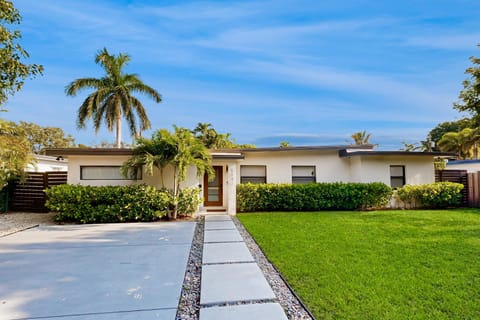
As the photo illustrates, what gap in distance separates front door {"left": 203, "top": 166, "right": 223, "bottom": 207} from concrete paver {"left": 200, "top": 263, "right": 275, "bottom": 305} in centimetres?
688

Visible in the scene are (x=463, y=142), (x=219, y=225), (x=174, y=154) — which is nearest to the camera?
(x=219, y=225)

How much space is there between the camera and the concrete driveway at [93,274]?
297 centimetres

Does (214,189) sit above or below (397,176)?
below

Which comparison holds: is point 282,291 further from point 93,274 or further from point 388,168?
point 388,168

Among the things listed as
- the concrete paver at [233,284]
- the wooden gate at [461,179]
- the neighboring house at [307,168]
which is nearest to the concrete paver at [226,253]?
the concrete paver at [233,284]

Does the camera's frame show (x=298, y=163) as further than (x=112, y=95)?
No

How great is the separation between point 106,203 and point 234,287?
7122 millimetres

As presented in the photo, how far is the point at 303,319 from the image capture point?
2711 mm

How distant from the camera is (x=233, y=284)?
11.7 ft

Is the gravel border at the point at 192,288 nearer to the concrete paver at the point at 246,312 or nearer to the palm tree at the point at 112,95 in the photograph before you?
the concrete paver at the point at 246,312

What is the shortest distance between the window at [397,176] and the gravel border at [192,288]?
10008 mm

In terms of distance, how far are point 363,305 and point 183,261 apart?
3086 millimetres

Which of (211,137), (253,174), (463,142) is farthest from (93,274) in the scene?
(463,142)

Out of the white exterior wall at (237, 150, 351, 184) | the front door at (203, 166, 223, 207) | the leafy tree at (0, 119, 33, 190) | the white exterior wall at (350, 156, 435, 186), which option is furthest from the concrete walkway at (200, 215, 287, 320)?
the leafy tree at (0, 119, 33, 190)
